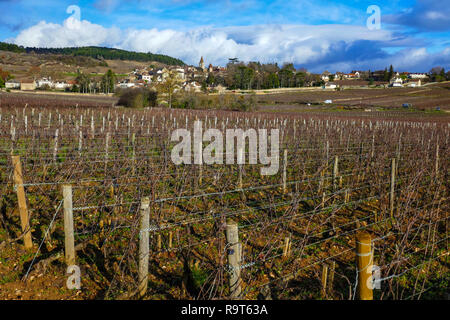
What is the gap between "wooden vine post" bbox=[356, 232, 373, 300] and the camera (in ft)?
7.46

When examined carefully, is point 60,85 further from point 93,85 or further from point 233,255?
point 233,255

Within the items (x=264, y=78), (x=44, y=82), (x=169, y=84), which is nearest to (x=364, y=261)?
(x=169, y=84)

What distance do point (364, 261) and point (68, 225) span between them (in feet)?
9.47

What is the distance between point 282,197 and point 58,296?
14.6 ft

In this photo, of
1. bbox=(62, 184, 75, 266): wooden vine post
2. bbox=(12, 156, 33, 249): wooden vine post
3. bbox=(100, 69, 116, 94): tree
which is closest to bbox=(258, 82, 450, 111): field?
bbox=(100, 69, 116, 94): tree

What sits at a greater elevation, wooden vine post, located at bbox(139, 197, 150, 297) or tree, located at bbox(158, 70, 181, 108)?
tree, located at bbox(158, 70, 181, 108)

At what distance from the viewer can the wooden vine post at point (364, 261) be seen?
2.27 meters

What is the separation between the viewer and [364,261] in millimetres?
2291

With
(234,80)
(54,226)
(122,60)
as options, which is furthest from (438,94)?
(122,60)

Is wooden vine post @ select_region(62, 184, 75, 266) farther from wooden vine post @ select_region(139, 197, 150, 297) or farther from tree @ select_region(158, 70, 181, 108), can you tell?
tree @ select_region(158, 70, 181, 108)

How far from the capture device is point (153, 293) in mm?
3463

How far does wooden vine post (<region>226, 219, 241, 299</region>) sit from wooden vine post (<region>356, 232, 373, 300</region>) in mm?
844

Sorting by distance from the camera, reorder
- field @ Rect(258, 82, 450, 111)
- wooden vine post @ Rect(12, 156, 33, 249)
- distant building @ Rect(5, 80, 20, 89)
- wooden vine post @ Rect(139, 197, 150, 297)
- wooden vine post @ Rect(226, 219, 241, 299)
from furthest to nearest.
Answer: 1. distant building @ Rect(5, 80, 20, 89)
2. field @ Rect(258, 82, 450, 111)
3. wooden vine post @ Rect(12, 156, 33, 249)
4. wooden vine post @ Rect(139, 197, 150, 297)
5. wooden vine post @ Rect(226, 219, 241, 299)

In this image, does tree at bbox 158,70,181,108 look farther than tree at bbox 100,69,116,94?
No
